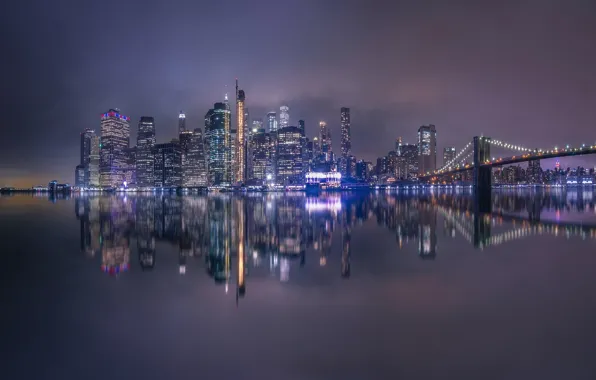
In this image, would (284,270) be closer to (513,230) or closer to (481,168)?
(513,230)

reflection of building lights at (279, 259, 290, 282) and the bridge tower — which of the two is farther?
the bridge tower

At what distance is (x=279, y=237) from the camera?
18438 millimetres

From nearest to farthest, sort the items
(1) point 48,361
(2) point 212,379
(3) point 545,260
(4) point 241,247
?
(2) point 212,379 < (1) point 48,361 < (3) point 545,260 < (4) point 241,247

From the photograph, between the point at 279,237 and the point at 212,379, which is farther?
the point at 279,237

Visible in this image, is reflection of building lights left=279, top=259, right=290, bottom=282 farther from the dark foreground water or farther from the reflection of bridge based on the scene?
the reflection of bridge

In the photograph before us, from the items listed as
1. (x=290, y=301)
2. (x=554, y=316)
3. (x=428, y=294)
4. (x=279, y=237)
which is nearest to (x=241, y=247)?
(x=279, y=237)

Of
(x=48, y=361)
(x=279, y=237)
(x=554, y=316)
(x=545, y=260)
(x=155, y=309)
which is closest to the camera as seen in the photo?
(x=48, y=361)

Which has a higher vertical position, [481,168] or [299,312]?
[481,168]

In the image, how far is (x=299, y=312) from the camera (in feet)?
25.3

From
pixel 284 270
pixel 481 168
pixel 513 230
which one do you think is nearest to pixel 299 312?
pixel 284 270

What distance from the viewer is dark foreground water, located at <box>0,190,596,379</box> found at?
17.9ft

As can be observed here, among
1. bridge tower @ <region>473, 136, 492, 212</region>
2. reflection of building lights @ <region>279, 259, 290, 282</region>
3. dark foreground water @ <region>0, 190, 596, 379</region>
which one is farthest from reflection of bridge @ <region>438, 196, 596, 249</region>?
bridge tower @ <region>473, 136, 492, 212</region>

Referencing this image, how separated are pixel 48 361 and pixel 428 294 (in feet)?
25.4

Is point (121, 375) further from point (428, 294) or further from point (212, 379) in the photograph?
point (428, 294)
